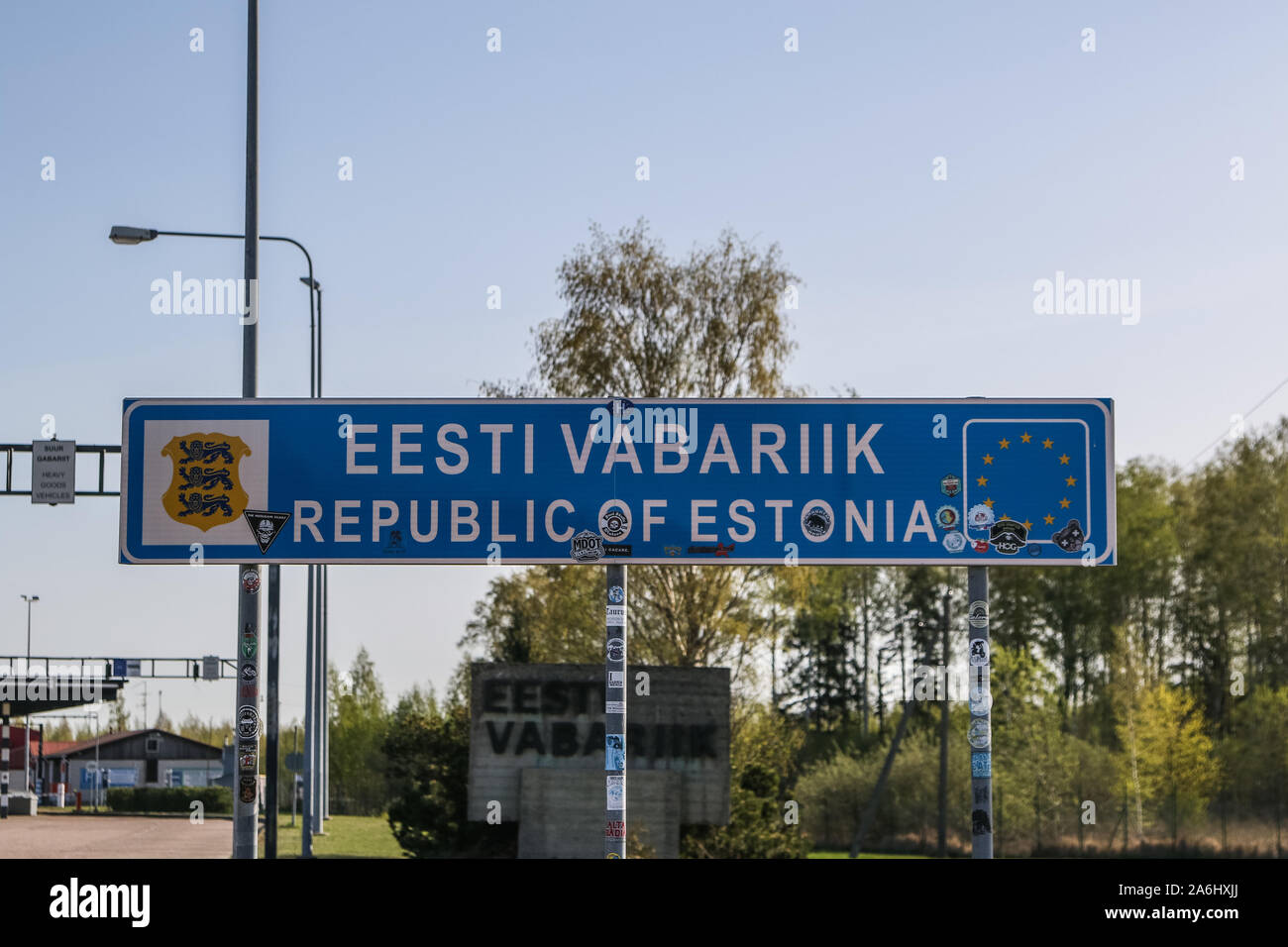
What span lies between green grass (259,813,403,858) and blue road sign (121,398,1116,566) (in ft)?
55.8

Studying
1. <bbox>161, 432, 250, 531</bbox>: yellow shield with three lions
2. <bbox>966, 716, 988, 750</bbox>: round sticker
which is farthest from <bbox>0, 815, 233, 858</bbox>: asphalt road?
<bbox>966, 716, 988, 750</bbox>: round sticker

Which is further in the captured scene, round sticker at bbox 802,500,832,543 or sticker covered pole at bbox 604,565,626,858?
round sticker at bbox 802,500,832,543

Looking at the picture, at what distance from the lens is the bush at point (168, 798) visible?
62.6 metres

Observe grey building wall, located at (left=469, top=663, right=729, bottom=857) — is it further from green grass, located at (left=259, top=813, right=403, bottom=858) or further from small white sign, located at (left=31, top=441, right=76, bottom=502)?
small white sign, located at (left=31, top=441, right=76, bottom=502)

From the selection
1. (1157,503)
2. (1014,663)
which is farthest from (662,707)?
(1157,503)

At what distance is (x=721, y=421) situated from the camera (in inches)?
573

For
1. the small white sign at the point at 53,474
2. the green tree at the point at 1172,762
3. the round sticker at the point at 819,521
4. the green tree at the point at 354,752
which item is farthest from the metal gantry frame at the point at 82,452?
the green tree at the point at 354,752

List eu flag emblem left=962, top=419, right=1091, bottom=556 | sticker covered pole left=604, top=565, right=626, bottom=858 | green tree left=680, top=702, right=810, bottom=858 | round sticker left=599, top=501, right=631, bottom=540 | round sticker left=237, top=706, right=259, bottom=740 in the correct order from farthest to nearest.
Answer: green tree left=680, top=702, right=810, bottom=858
round sticker left=237, top=706, right=259, bottom=740
round sticker left=599, top=501, right=631, bottom=540
eu flag emblem left=962, top=419, right=1091, bottom=556
sticker covered pole left=604, top=565, right=626, bottom=858

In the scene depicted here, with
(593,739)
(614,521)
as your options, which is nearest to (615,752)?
(614,521)

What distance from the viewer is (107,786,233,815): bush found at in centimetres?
6256

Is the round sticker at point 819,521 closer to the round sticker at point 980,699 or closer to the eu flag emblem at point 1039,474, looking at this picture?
the eu flag emblem at point 1039,474
